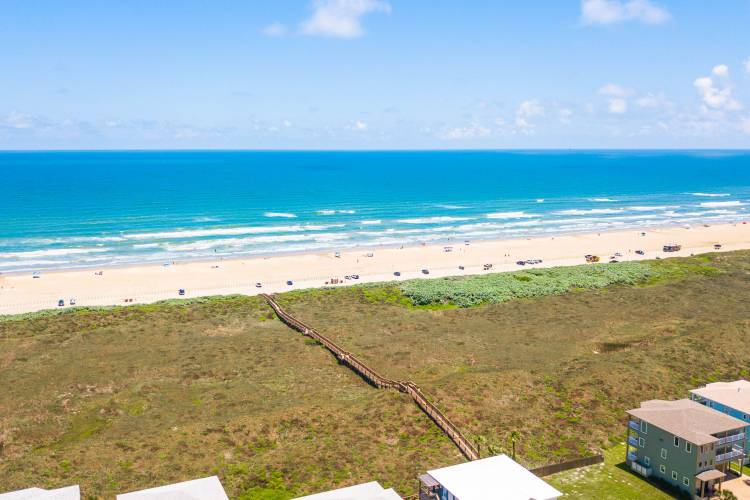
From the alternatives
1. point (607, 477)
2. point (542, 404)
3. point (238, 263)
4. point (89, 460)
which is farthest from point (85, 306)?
point (607, 477)

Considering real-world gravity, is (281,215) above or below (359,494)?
above

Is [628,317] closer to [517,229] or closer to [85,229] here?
[517,229]

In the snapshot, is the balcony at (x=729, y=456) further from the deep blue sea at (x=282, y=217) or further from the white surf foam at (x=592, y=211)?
the white surf foam at (x=592, y=211)

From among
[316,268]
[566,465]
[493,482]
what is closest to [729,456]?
[566,465]

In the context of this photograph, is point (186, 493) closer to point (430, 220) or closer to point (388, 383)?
point (388, 383)

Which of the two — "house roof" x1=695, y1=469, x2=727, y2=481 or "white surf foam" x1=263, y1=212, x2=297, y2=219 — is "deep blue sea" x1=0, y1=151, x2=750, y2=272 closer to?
"white surf foam" x1=263, y1=212, x2=297, y2=219

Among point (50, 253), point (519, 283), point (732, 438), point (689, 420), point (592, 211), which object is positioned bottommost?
point (732, 438)
